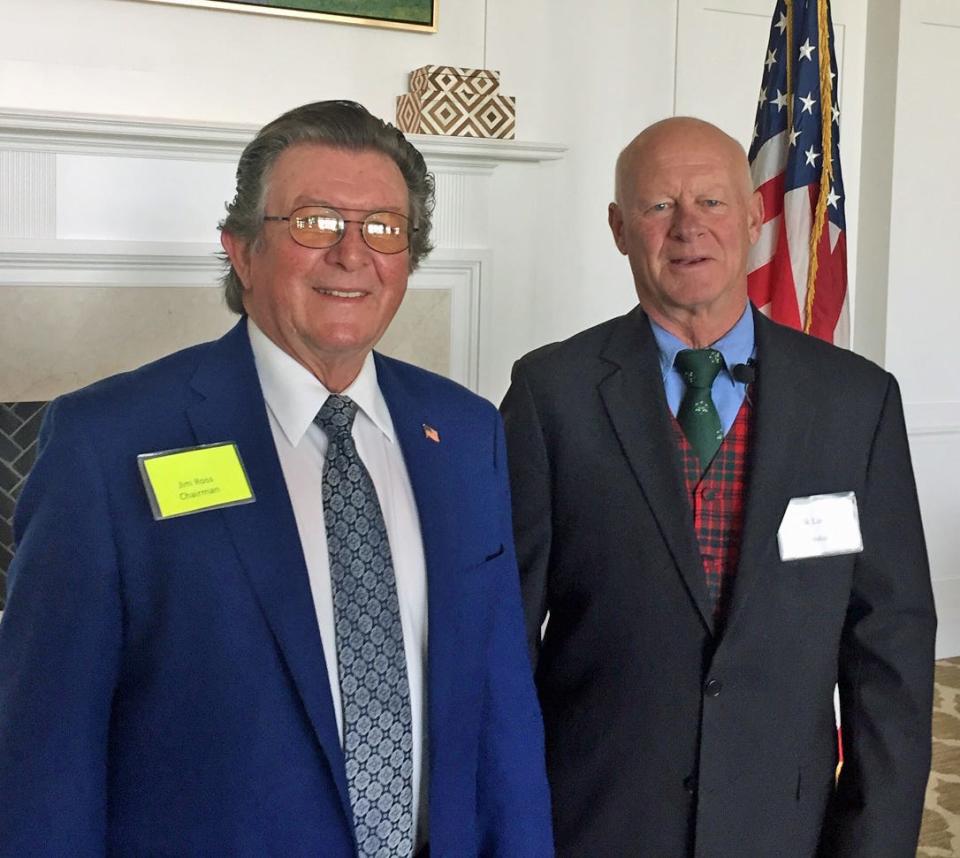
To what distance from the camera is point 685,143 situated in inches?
70.2

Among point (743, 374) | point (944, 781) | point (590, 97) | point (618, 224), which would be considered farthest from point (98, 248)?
point (944, 781)

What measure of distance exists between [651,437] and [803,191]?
182cm

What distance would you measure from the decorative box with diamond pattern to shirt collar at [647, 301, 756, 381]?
1972 mm

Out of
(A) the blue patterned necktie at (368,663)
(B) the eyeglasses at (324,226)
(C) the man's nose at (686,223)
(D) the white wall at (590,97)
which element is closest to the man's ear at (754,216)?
A: (C) the man's nose at (686,223)

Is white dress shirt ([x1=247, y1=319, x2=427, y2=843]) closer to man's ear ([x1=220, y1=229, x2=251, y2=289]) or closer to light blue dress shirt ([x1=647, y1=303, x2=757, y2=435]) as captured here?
man's ear ([x1=220, y1=229, x2=251, y2=289])

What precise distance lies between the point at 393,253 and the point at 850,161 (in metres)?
3.68

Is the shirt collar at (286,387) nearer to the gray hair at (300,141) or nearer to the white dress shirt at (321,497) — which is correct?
the white dress shirt at (321,497)

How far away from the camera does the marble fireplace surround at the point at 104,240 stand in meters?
3.20

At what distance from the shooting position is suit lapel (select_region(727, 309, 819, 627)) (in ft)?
5.42

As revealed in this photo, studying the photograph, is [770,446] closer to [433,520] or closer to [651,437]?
[651,437]

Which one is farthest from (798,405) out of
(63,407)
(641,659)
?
(63,407)

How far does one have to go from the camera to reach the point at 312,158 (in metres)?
1.37

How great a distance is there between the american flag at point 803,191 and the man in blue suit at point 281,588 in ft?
6.47

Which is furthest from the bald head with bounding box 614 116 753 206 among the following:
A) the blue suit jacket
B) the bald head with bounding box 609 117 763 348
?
the blue suit jacket
